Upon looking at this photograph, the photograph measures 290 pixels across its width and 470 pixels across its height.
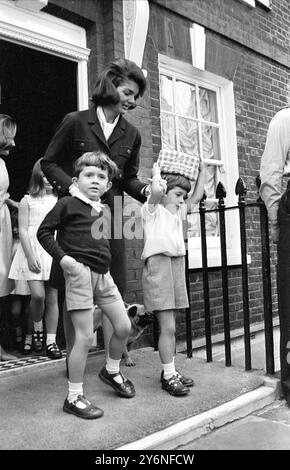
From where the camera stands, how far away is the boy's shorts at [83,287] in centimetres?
262

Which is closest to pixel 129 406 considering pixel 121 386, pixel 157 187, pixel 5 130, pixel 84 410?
pixel 121 386

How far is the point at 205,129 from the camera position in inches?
227

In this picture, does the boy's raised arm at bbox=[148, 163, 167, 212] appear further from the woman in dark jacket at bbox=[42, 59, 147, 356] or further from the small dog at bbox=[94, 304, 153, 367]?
the small dog at bbox=[94, 304, 153, 367]

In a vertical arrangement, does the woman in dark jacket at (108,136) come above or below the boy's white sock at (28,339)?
above

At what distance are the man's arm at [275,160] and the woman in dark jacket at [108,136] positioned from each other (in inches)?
32.1

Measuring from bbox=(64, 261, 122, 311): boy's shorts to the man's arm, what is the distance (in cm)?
124

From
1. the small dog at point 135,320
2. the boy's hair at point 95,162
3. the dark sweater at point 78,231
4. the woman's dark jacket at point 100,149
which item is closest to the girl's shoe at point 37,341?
the small dog at point 135,320

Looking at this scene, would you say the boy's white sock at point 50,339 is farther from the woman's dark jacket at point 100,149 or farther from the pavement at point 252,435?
the pavement at point 252,435

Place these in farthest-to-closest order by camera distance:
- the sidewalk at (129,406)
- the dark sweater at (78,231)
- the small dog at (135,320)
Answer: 1. the small dog at (135,320)
2. the dark sweater at (78,231)
3. the sidewalk at (129,406)

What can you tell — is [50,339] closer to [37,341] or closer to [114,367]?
[37,341]

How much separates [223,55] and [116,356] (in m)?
4.16

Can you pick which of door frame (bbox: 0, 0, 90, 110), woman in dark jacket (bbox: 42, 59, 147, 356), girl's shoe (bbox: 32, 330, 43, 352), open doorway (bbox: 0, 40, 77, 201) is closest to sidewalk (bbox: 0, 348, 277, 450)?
girl's shoe (bbox: 32, 330, 43, 352)

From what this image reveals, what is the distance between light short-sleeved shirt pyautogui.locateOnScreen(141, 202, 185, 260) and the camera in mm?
3094

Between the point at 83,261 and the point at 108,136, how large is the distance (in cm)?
87
